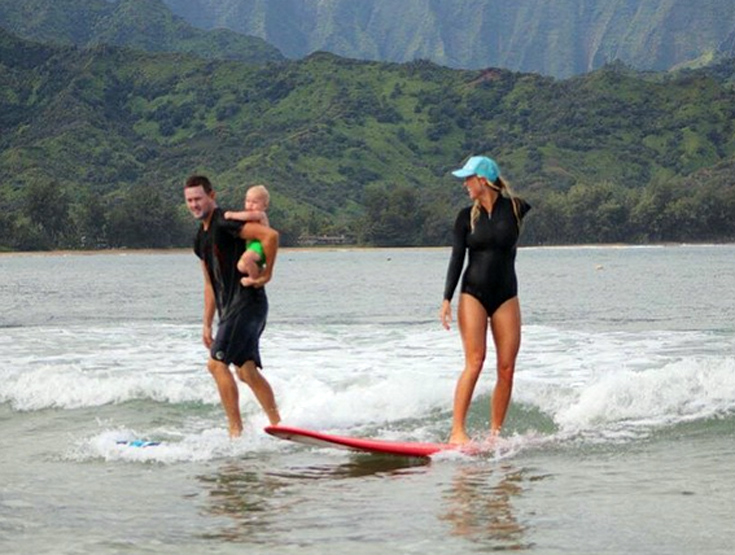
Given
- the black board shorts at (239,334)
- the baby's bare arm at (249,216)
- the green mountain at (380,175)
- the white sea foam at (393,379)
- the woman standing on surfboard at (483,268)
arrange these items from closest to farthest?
1. the baby's bare arm at (249,216)
2. the woman standing on surfboard at (483,268)
3. the black board shorts at (239,334)
4. the white sea foam at (393,379)
5. the green mountain at (380,175)

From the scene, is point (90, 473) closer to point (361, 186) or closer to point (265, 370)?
point (265, 370)

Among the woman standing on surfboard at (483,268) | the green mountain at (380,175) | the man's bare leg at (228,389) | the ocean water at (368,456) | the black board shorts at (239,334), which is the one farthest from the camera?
the green mountain at (380,175)

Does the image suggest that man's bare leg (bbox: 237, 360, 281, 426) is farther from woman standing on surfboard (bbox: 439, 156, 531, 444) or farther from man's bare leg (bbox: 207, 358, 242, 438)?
woman standing on surfboard (bbox: 439, 156, 531, 444)

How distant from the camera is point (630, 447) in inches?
420

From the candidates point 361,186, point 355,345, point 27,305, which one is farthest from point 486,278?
point 361,186

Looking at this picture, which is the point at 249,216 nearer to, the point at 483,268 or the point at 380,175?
the point at 483,268

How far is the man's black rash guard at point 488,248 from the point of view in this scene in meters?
10.2

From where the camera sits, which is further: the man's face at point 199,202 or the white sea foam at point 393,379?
the white sea foam at point 393,379

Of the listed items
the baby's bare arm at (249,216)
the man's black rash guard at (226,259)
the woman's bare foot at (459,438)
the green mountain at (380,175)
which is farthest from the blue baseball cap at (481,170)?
the green mountain at (380,175)

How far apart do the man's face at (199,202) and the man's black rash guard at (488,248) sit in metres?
1.88

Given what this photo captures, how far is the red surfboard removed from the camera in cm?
1017

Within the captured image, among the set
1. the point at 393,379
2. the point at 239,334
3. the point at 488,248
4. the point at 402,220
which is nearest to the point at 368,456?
the point at 239,334

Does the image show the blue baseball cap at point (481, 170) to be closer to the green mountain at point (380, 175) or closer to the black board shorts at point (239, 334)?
the black board shorts at point (239, 334)

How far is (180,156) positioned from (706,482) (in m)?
189
